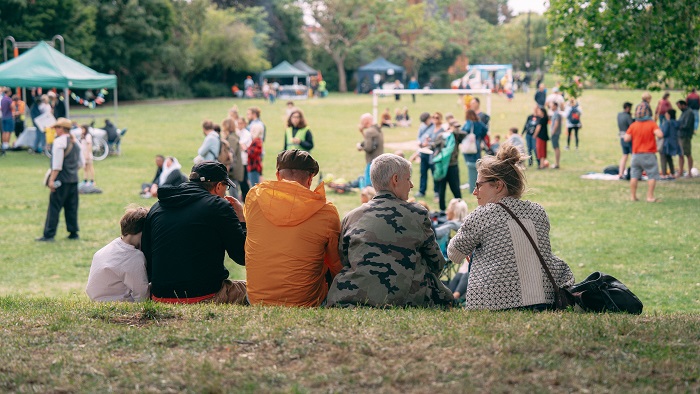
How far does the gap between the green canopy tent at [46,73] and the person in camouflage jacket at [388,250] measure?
2067 centimetres

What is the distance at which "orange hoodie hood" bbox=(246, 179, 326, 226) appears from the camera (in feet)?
19.3

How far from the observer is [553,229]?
13961 mm

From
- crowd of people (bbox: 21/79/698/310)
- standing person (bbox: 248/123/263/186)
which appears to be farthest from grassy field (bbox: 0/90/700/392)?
standing person (bbox: 248/123/263/186)

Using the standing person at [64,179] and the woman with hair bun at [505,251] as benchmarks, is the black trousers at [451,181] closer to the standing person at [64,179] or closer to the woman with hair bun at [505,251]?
the standing person at [64,179]

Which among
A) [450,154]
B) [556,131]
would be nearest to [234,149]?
[450,154]

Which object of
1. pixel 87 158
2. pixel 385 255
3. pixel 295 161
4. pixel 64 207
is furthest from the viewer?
pixel 87 158

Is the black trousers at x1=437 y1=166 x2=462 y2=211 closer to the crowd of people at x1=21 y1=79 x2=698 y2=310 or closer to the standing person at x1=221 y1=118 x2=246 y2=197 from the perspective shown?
the standing person at x1=221 y1=118 x2=246 y2=197

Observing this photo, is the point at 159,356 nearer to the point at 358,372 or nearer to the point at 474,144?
the point at 358,372

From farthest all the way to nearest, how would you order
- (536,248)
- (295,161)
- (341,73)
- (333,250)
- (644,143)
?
(341,73) < (644,143) < (295,161) < (333,250) < (536,248)

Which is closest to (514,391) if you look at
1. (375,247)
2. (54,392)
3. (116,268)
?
(375,247)

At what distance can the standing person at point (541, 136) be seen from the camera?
21.6 meters

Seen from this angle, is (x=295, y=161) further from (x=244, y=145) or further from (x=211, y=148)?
(x=244, y=145)

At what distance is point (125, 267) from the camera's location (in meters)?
6.41

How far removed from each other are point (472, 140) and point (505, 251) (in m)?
11.2
